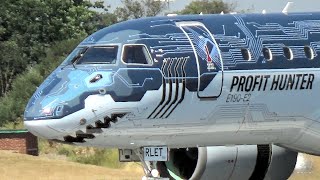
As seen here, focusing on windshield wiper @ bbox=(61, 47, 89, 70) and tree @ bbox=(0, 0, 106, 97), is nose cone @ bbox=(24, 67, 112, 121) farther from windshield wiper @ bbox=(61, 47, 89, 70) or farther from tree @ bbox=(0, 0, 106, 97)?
tree @ bbox=(0, 0, 106, 97)

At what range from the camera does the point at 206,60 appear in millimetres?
17312

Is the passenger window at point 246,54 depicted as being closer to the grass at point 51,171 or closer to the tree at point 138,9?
the grass at point 51,171

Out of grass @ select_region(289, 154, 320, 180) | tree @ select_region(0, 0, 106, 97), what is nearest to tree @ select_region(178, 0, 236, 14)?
tree @ select_region(0, 0, 106, 97)

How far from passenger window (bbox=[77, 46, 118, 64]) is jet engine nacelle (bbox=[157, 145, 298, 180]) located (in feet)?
11.1

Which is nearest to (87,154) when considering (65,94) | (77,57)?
(77,57)

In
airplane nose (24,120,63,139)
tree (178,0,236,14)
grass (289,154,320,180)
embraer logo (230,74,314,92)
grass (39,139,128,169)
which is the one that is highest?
embraer logo (230,74,314,92)

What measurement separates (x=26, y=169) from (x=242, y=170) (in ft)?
44.0

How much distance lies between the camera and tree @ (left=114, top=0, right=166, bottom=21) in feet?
336

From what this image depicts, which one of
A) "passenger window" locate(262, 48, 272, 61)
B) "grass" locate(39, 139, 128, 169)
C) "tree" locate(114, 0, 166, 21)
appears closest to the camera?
"passenger window" locate(262, 48, 272, 61)

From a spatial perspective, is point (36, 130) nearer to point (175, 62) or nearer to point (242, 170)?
point (175, 62)

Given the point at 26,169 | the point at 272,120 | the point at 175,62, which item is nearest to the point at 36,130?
the point at 175,62

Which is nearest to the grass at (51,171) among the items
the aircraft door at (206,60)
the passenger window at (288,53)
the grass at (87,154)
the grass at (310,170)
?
the grass at (87,154)

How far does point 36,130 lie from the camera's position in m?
16.4

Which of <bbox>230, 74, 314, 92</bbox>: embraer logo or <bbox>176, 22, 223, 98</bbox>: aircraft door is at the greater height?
<bbox>176, 22, 223, 98</bbox>: aircraft door
